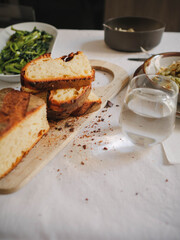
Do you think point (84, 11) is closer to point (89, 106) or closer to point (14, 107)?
point (89, 106)

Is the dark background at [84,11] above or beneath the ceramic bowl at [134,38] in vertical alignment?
beneath

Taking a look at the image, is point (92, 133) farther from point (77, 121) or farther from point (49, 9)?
point (49, 9)

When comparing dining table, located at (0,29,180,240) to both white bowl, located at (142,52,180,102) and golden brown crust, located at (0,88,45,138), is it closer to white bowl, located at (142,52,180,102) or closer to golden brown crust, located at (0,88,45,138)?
golden brown crust, located at (0,88,45,138)

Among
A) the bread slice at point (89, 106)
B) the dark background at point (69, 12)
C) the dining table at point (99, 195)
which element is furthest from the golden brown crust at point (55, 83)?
the dark background at point (69, 12)

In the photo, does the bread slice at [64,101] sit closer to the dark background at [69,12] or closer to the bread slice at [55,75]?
the bread slice at [55,75]

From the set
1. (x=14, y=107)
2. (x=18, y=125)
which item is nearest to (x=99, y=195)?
(x=18, y=125)

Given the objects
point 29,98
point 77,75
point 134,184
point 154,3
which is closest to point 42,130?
point 29,98

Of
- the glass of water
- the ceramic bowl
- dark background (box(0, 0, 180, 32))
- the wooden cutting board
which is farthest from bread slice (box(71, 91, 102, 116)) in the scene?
dark background (box(0, 0, 180, 32))
